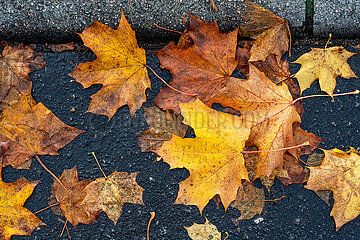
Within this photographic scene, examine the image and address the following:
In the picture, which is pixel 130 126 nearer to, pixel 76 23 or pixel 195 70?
pixel 195 70

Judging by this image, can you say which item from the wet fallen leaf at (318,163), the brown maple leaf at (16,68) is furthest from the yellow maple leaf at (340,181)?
the brown maple leaf at (16,68)

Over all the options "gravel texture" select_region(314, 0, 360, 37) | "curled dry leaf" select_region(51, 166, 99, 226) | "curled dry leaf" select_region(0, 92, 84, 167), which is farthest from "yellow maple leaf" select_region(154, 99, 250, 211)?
"gravel texture" select_region(314, 0, 360, 37)

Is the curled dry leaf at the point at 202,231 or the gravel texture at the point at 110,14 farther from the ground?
the gravel texture at the point at 110,14

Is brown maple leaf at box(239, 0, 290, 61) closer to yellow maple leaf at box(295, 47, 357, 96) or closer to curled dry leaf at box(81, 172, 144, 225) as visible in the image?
yellow maple leaf at box(295, 47, 357, 96)

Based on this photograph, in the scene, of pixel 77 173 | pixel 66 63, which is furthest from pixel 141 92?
pixel 77 173

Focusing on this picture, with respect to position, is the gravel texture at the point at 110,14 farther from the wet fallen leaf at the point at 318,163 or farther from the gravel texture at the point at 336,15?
the wet fallen leaf at the point at 318,163
